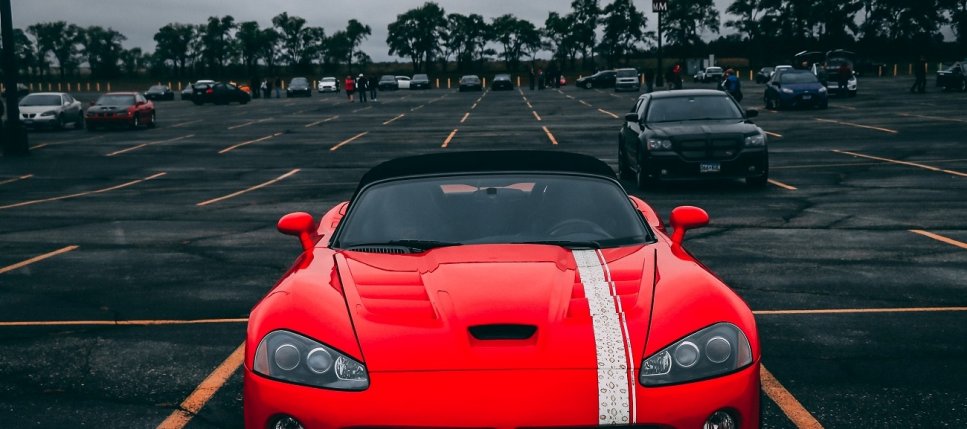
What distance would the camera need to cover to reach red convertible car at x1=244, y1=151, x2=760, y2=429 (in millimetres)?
3445

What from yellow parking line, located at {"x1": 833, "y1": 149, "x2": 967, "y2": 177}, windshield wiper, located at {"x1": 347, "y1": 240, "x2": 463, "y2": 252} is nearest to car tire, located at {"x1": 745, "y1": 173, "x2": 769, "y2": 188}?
yellow parking line, located at {"x1": 833, "y1": 149, "x2": 967, "y2": 177}

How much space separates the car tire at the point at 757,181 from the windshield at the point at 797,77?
82.7 ft

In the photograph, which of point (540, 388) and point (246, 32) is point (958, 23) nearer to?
point (246, 32)

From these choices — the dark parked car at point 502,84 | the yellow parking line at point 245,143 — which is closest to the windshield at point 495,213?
the yellow parking line at point 245,143

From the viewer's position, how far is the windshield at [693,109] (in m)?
17.0

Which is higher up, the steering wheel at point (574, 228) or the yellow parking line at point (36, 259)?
the steering wheel at point (574, 228)

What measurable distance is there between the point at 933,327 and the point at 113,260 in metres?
7.68

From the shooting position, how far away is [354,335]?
12.1 feet

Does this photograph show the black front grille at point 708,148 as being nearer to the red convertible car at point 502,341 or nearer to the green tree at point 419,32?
the red convertible car at point 502,341

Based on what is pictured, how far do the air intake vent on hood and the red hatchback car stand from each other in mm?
38052

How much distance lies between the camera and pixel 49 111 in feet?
129

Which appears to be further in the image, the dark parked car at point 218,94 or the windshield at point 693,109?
the dark parked car at point 218,94

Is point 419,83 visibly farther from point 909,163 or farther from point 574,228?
point 574,228

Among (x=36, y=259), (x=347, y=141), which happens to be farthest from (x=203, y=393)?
(x=347, y=141)
